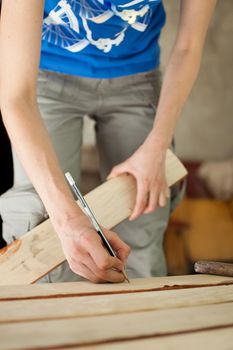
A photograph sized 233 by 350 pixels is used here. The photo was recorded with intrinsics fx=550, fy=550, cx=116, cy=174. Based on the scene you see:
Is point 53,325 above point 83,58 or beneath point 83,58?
beneath

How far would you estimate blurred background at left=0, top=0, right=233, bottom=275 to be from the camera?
1614 millimetres

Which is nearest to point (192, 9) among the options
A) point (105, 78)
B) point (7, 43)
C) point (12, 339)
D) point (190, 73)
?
point (190, 73)

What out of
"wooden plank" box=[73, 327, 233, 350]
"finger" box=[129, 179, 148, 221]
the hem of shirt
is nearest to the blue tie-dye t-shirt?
the hem of shirt

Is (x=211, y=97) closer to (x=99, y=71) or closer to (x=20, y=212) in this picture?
(x=99, y=71)

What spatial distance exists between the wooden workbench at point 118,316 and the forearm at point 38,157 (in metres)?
0.16

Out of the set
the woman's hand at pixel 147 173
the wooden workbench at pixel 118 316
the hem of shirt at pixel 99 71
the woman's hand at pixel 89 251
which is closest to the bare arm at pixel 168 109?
the woman's hand at pixel 147 173

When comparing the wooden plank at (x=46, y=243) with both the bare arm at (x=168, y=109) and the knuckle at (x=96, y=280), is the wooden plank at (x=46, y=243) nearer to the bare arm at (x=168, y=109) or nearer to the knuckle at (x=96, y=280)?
the bare arm at (x=168, y=109)

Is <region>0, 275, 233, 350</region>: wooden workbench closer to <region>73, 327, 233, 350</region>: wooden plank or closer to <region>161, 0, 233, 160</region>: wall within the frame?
<region>73, 327, 233, 350</region>: wooden plank

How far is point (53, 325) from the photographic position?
0.56 meters

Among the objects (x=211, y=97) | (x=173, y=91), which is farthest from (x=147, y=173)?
(x=211, y=97)

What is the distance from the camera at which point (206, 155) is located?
1849mm

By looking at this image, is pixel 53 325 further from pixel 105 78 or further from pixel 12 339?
pixel 105 78

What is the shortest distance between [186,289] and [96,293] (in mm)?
119

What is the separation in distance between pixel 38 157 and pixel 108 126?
0.35 meters
